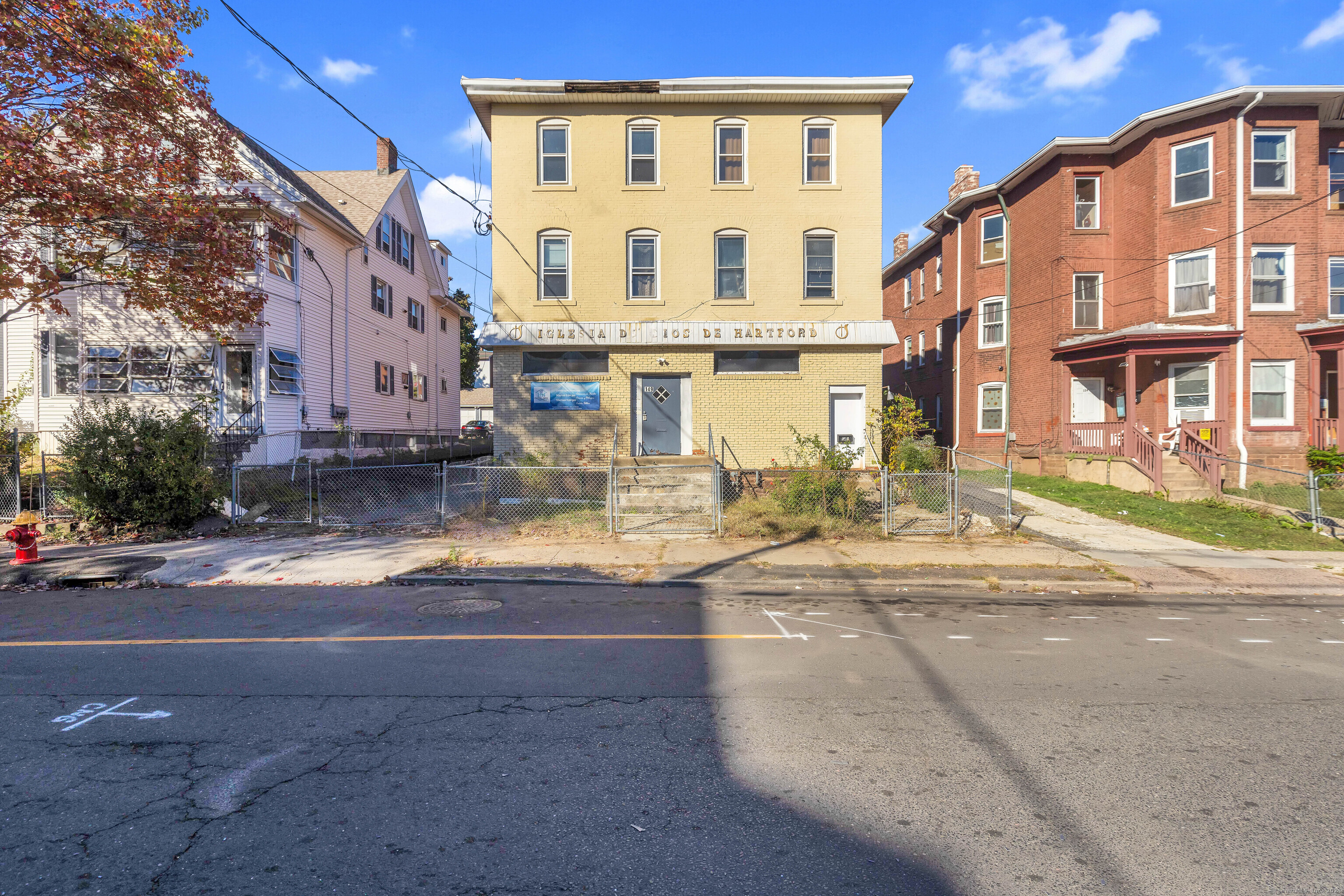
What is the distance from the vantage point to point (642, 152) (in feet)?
59.7

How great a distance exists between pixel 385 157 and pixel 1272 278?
30.8m

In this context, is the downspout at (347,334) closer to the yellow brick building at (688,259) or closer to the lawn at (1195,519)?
the yellow brick building at (688,259)

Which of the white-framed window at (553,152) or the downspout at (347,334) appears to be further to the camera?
the downspout at (347,334)

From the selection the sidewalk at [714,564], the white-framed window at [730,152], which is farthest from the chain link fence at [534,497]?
the white-framed window at [730,152]

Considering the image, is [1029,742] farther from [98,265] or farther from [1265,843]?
[98,265]

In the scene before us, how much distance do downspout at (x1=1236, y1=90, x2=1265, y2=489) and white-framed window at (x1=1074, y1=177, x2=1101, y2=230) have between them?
11.2ft

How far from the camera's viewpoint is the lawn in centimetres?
1237

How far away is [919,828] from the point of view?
3.35m

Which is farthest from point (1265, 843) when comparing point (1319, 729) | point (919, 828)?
point (1319, 729)

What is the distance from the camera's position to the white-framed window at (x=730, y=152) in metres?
18.1

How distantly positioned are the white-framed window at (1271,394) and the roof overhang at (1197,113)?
23.4 ft

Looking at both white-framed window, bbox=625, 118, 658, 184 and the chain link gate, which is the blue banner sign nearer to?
white-framed window, bbox=625, 118, 658, 184

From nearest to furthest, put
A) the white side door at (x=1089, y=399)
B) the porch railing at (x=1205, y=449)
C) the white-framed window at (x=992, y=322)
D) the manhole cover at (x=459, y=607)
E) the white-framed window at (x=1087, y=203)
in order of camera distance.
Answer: the manhole cover at (x=459, y=607) < the porch railing at (x=1205, y=449) < the white side door at (x=1089, y=399) < the white-framed window at (x=1087, y=203) < the white-framed window at (x=992, y=322)

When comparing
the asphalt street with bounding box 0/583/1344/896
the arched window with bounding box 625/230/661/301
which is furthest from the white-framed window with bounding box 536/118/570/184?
the asphalt street with bounding box 0/583/1344/896
